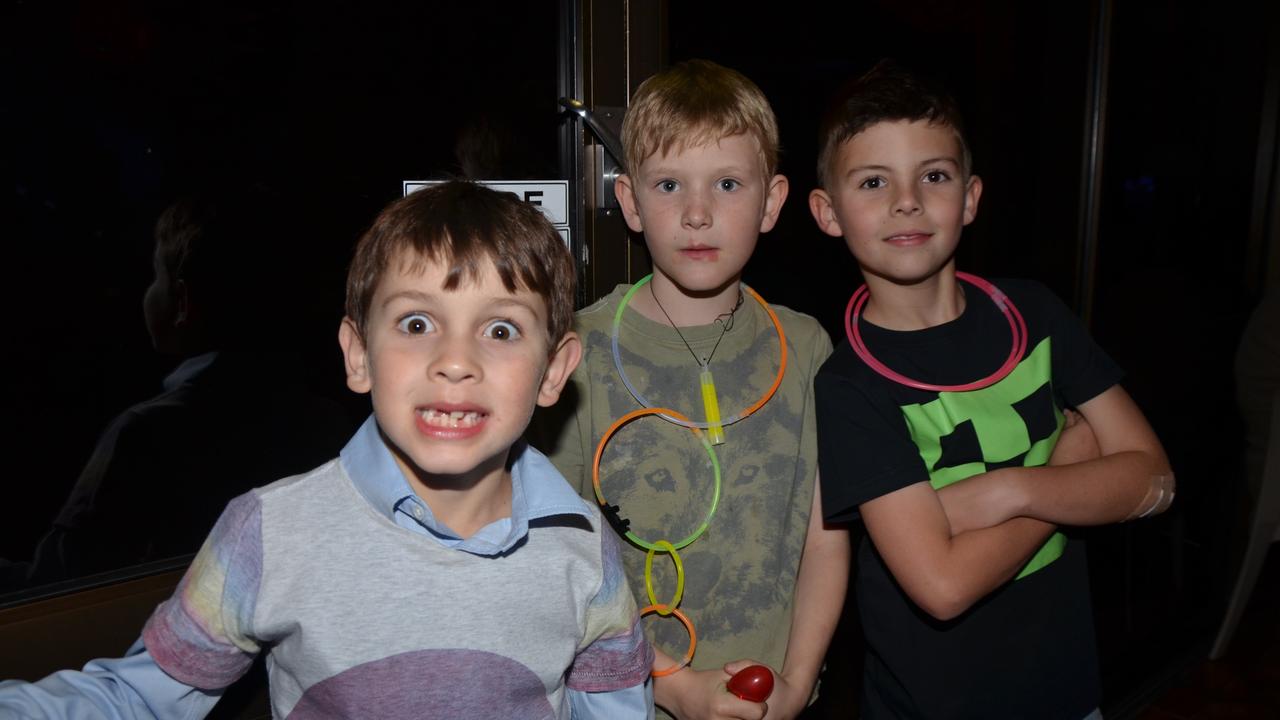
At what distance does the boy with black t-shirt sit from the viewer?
124 centimetres

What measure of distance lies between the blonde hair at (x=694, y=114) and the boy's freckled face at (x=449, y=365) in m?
0.39

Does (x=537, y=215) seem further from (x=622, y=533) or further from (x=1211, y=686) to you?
(x=1211, y=686)

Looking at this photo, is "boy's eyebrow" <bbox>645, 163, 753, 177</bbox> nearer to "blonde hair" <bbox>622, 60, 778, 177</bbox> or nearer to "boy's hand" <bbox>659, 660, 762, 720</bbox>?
"blonde hair" <bbox>622, 60, 778, 177</bbox>

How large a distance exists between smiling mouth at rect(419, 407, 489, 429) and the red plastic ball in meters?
0.49

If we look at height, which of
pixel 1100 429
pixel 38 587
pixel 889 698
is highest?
pixel 1100 429

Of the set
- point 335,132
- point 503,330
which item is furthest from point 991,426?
point 335,132

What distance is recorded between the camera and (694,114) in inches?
49.7

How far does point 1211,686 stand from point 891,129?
8.84 feet

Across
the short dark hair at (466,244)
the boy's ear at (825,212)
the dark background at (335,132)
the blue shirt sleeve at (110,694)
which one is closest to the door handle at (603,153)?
the dark background at (335,132)

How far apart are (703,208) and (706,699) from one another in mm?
A: 685

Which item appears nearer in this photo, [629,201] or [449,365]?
[449,365]

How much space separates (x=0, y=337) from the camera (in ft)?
3.43

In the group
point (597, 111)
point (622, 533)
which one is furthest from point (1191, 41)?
point (622, 533)

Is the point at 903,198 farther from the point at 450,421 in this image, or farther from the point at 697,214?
the point at 450,421
